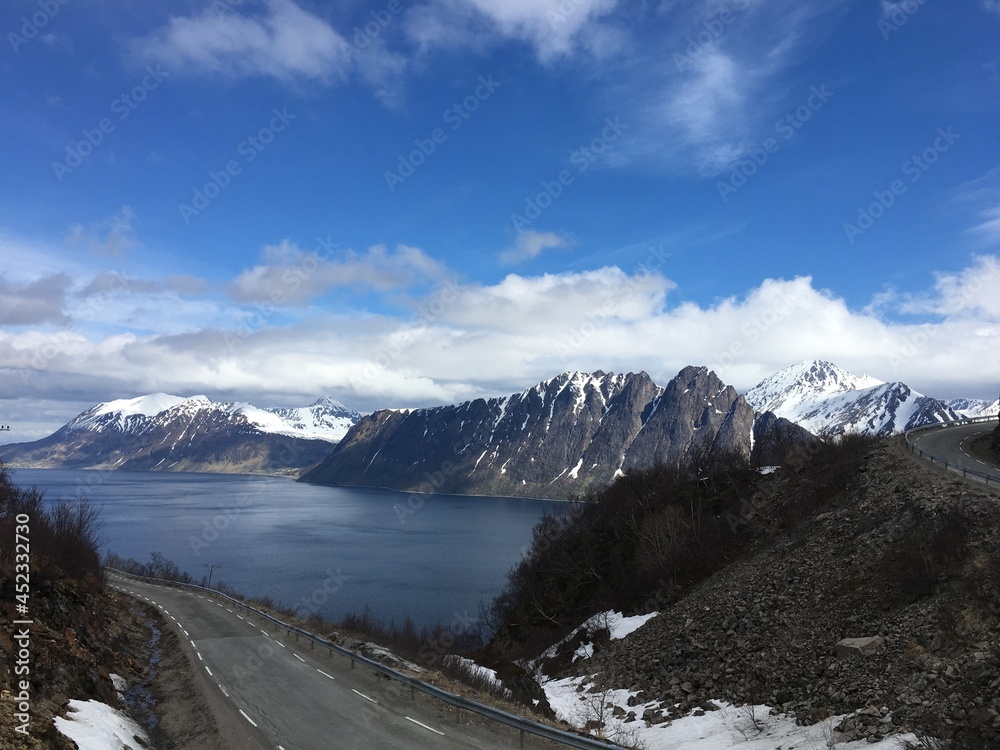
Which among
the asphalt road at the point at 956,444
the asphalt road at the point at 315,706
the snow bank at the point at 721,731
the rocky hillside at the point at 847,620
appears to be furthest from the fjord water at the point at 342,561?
the asphalt road at the point at 956,444

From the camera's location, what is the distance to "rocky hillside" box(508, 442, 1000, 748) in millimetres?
18906

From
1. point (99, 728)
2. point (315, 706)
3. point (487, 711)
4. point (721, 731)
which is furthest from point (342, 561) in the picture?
point (487, 711)

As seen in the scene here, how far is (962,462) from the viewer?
147ft

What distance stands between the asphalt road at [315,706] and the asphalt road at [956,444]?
1405 inches

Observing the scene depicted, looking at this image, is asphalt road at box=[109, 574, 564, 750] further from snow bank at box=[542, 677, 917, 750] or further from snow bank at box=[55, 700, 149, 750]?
snow bank at box=[542, 677, 917, 750]

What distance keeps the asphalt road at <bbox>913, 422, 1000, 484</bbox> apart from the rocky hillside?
14.8 feet

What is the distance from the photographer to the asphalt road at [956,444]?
43.4 meters

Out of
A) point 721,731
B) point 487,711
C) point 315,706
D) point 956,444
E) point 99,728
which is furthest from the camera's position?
point 956,444

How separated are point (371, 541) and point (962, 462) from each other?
502 feet

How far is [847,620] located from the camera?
90.5ft

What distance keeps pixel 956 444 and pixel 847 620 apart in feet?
125

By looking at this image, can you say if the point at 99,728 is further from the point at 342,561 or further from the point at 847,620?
the point at 342,561

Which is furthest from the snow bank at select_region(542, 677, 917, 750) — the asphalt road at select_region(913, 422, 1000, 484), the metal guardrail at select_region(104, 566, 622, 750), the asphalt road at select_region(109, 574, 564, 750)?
the asphalt road at select_region(913, 422, 1000, 484)

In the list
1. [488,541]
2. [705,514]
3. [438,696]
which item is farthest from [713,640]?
[488,541]
